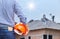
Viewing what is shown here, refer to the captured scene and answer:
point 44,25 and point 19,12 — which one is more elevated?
point 19,12

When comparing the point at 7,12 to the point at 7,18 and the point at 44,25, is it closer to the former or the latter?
the point at 7,18

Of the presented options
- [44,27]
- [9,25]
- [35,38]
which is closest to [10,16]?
[9,25]

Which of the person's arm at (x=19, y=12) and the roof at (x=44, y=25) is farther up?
the person's arm at (x=19, y=12)

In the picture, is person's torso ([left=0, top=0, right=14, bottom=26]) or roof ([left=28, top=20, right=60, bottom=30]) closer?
person's torso ([left=0, top=0, right=14, bottom=26])

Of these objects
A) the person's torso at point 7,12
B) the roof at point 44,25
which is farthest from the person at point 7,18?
the roof at point 44,25

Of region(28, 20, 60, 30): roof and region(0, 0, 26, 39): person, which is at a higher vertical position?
region(0, 0, 26, 39): person

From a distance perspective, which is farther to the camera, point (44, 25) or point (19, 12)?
point (44, 25)

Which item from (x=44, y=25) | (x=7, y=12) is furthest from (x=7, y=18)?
(x=44, y=25)

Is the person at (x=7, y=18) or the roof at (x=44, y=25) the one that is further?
the roof at (x=44, y=25)

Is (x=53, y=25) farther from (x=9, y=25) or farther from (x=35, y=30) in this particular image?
(x=9, y=25)

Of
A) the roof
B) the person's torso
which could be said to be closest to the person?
the person's torso

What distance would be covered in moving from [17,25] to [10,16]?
2.7 inches

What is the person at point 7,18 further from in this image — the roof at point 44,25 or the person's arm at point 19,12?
the roof at point 44,25

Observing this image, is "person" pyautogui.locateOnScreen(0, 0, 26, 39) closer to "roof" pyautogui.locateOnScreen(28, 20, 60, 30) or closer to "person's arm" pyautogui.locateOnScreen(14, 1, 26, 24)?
"person's arm" pyautogui.locateOnScreen(14, 1, 26, 24)
